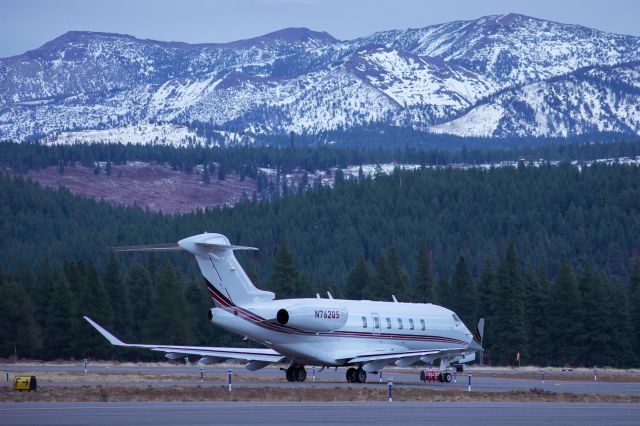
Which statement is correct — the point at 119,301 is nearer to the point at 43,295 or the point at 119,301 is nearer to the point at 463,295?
the point at 43,295

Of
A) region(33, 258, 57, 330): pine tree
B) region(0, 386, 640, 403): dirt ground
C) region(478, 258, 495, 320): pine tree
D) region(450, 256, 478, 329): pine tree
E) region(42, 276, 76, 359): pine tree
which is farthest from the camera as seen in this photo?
region(450, 256, 478, 329): pine tree

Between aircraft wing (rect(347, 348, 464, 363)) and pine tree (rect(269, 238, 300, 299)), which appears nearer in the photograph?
aircraft wing (rect(347, 348, 464, 363))

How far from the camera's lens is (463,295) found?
118m

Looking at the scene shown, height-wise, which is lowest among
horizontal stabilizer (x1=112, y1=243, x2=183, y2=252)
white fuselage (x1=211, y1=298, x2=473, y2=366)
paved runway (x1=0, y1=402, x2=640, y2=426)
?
paved runway (x1=0, y1=402, x2=640, y2=426)

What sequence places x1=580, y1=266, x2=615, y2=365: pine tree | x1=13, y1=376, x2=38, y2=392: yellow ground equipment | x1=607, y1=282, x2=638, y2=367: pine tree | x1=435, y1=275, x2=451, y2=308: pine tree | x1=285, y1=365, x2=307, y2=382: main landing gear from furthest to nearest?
x1=435, y1=275, x2=451, y2=308: pine tree → x1=580, y1=266, x2=615, y2=365: pine tree → x1=607, y1=282, x2=638, y2=367: pine tree → x1=285, y1=365, x2=307, y2=382: main landing gear → x1=13, y1=376, x2=38, y2=392: yellow ground equipment

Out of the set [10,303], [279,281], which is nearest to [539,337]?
[279,281]

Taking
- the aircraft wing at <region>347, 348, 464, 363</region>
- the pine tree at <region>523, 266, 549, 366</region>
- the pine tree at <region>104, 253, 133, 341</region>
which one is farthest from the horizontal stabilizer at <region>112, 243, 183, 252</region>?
the pine tree at <region>523, 266, 549, 366</region>

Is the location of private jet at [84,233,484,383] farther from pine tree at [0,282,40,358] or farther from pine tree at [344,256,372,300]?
pine tree at [344,256,372,300]

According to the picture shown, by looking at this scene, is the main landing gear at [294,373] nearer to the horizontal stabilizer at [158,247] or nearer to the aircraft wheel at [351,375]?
Result: the aircraft wheel at [351,375]

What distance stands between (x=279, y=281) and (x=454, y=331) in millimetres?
50147

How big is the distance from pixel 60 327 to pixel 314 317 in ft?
165

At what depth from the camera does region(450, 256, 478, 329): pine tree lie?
117375mm

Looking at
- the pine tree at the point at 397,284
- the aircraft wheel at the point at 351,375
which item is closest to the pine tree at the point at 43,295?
the pine tree at the point at 397,284

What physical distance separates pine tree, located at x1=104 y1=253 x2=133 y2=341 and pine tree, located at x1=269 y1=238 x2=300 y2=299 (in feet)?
45.1
